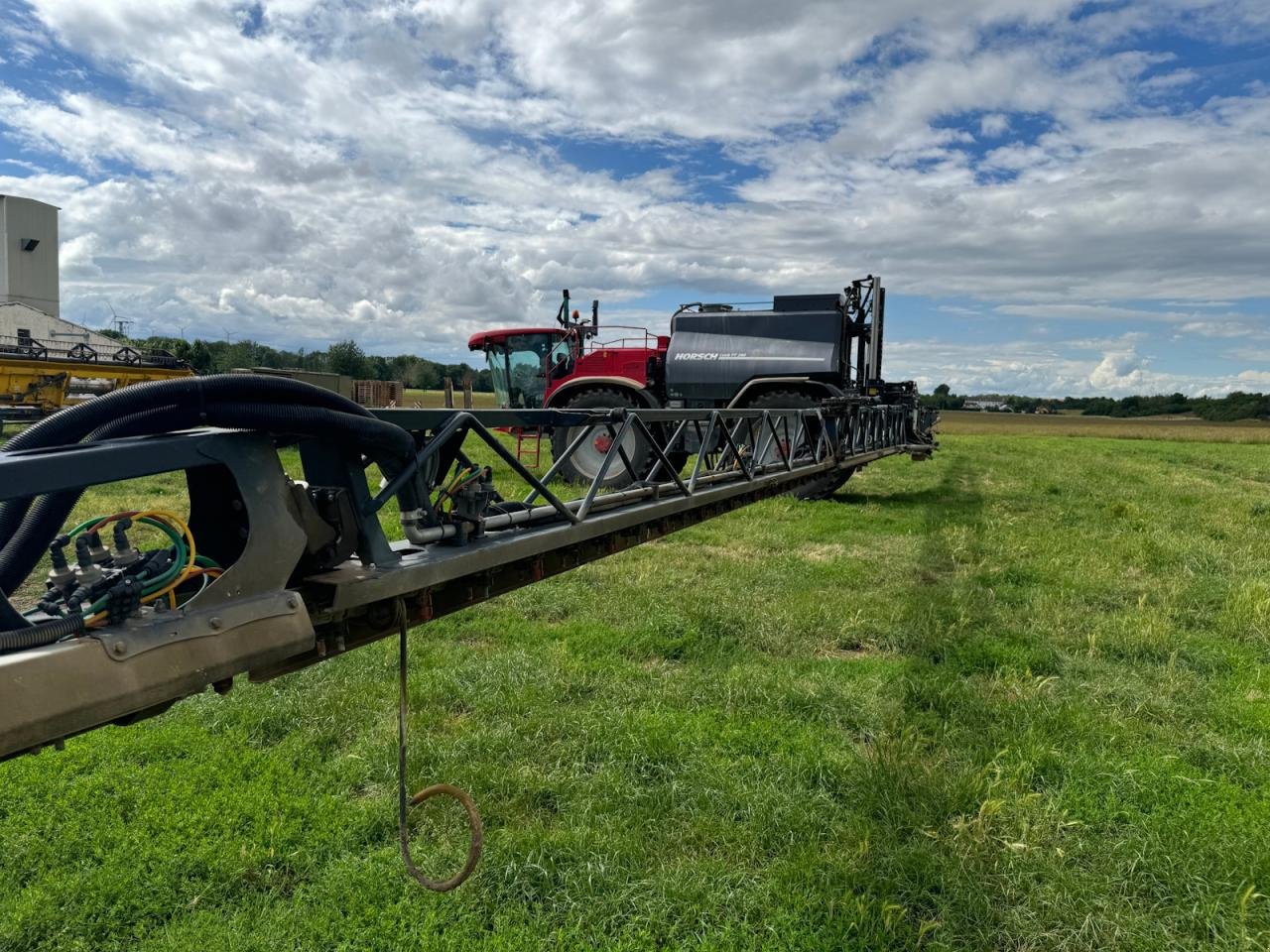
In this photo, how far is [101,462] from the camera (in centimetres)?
172

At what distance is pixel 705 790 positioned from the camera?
3.62 meters

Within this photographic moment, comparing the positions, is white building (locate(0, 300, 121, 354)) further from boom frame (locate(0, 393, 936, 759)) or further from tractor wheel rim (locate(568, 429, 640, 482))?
boom frame (locate(0, 393, 936, 759))

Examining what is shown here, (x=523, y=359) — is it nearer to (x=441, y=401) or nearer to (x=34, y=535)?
(x=34, y=535)

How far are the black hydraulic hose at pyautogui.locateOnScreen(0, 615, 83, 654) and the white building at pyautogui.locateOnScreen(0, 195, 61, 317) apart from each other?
165 feet

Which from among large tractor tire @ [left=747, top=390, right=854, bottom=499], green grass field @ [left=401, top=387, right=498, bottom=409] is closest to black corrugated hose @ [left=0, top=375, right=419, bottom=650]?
large tractor tire @ [left=747, top=390, right=854, bottom=499]

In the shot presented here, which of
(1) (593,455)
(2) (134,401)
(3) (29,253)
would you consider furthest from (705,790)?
(3) (29,253)

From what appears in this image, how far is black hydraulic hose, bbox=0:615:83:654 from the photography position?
1.56 m

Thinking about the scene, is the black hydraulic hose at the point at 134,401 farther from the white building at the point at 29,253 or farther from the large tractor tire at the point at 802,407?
the white building at the point at 29,253

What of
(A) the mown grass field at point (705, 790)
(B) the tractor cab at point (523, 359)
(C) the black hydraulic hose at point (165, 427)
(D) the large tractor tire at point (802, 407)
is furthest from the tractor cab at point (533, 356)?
(C) the black hydraulic hose at point (165, 427)

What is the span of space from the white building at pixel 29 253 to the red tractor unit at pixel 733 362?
42376 mm

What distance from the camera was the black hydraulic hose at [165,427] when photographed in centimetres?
191

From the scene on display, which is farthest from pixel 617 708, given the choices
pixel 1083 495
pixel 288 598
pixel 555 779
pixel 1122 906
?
pixel 1083 495

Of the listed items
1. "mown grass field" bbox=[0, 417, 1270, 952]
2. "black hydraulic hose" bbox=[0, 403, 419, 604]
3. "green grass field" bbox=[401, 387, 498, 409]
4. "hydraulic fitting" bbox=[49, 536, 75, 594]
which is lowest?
"mown grass field" bbox=[0, 417, 1270, 952]

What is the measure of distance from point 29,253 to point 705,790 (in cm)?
5295
